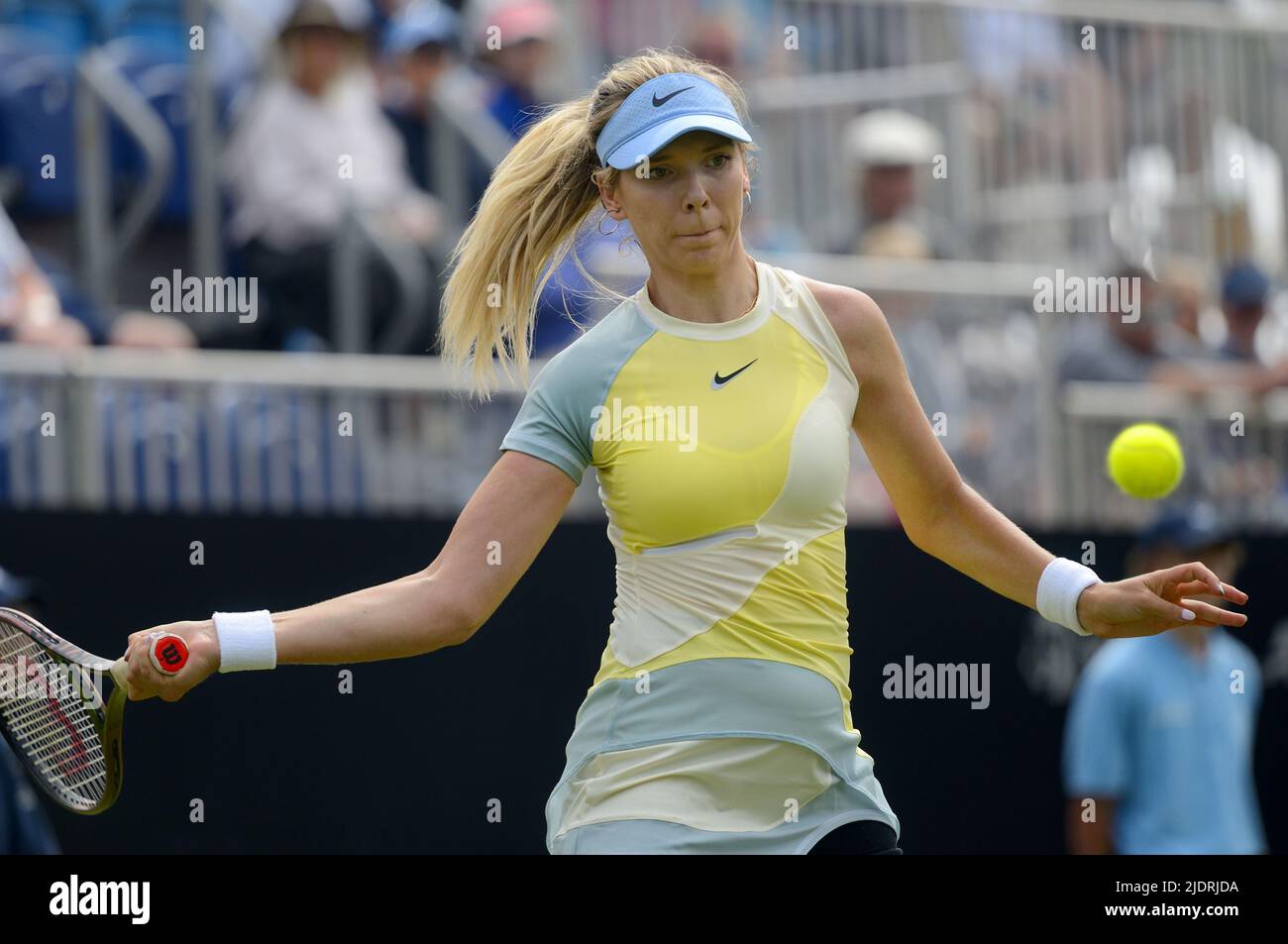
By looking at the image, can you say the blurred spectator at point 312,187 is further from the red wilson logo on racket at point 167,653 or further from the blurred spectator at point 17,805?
the red wilson logo on racket at point 167,653

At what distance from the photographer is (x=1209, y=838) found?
7.21 m

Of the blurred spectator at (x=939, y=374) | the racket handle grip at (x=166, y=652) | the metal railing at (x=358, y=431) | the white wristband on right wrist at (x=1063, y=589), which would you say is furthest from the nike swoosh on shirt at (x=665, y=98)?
the blurred spectator at (x=939, y=374)

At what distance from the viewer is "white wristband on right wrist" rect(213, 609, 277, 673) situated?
138 inches

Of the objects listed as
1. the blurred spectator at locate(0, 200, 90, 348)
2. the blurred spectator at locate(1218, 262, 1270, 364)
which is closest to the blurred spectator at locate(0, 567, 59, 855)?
the blurred spectator at locate(0, 200, 90, 348)

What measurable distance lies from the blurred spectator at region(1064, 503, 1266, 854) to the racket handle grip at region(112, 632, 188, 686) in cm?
447

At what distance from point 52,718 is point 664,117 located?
1.52m

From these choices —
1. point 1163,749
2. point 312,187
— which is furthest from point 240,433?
point 1163,749

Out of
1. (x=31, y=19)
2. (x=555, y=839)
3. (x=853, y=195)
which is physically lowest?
(x=555, y=839)

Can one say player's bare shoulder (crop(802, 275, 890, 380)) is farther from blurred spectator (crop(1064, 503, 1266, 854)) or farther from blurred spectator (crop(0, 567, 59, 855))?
blurred spectator (crop(1064, 503, 1266, 854))

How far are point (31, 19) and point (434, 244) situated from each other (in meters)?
1.73

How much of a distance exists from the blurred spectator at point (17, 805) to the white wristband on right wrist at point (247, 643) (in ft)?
7.78

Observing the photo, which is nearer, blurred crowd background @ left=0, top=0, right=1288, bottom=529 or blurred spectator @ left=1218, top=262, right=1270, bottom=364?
blurred crowd background @ left=0, top=0, right=1288, bottom=529
